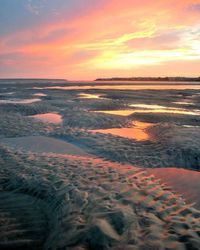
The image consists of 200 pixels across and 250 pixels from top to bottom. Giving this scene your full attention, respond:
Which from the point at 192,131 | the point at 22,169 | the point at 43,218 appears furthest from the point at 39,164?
the point at 192,131

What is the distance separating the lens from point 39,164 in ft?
26.2

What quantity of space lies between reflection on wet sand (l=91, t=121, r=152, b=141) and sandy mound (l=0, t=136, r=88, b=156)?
107 inches

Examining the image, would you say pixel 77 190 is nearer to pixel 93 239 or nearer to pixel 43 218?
pixel 43 218

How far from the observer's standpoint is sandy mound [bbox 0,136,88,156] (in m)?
9.84

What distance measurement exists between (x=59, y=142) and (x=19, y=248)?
7021mm

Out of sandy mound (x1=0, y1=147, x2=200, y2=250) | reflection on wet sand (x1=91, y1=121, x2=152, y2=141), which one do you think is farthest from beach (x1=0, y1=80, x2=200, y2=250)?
reflection on wet sand (x1=91, y1=121, x2=152, y2=141)

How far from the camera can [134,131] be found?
13680 mm

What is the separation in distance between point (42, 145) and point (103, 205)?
18.9 feet

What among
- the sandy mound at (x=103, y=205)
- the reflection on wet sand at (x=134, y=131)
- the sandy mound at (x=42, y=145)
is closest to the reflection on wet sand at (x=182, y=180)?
the sandy mound at (x=103, y=205)

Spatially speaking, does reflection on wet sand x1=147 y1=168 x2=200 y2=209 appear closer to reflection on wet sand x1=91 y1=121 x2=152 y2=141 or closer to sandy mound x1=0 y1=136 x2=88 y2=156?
sandy mound x1=0 y1=136 x2=88 y2=156

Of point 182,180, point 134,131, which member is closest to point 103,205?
point 182,180

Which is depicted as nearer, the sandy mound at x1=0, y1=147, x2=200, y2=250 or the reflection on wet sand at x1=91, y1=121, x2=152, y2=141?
the sandy mound at x1=0, y1=147, x2=200, y2=250

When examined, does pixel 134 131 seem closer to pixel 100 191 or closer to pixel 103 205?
pixel 100 191

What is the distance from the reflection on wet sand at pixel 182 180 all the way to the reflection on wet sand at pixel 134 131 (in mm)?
3682
